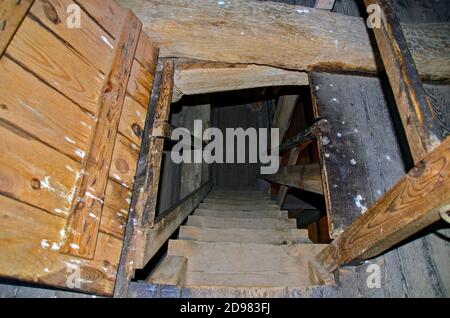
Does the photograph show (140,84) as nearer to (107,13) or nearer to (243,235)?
(107,13)

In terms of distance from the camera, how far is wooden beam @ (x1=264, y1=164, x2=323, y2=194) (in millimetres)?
2220

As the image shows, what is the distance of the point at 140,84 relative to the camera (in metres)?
1.63

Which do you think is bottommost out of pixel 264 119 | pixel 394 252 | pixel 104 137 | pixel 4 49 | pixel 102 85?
pixel 264 119

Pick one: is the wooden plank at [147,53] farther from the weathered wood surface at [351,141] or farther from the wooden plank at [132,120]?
the weathered wood surface at [351,141]

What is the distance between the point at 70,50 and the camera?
A: 125 centimetres

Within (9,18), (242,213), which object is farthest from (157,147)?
(242,213)

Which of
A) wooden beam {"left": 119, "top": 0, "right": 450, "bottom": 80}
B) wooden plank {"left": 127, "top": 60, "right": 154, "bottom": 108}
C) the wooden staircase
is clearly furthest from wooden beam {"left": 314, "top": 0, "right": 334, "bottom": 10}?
the wooden staircase

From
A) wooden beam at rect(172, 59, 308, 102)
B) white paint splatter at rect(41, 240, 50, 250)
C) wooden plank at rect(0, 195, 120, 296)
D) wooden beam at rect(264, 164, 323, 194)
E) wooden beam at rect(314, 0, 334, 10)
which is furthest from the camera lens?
wooden beam at rect(264, 164, 323, 194)

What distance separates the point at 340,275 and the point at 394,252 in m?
0.38

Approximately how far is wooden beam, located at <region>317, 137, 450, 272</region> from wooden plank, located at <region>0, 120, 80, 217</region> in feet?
4.38

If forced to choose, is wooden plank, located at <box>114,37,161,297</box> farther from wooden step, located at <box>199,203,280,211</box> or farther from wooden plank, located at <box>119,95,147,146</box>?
wooden step, located at <box>199,203,280,211</box>

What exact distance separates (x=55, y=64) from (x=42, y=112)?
0.26 meters

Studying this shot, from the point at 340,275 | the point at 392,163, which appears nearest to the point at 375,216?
the point at 340,275
